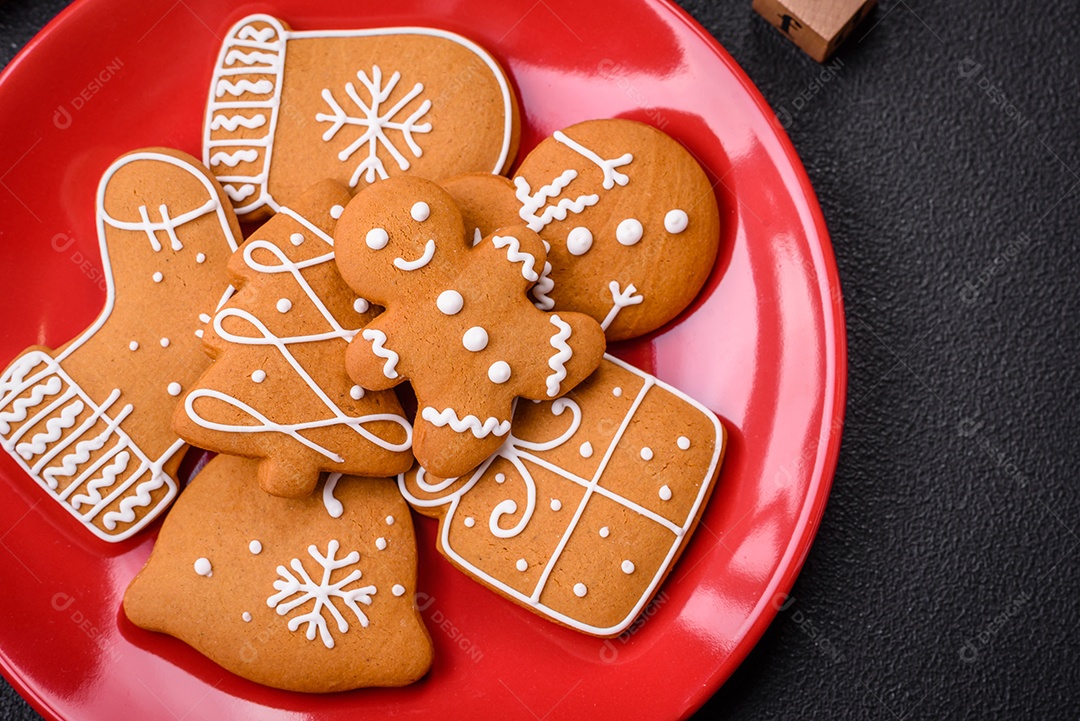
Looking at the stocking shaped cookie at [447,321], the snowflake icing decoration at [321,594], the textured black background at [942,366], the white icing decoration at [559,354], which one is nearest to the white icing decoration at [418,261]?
the stocking shaped cookie at [447,321]

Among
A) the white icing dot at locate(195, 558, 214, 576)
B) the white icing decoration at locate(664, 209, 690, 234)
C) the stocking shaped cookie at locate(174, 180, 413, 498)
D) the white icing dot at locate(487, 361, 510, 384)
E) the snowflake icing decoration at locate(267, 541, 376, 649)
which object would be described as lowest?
the white icing dot at locate(195, 558, 214, 576)

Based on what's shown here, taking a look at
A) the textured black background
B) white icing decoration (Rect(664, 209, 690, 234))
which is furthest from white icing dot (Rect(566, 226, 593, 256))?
the textured black background

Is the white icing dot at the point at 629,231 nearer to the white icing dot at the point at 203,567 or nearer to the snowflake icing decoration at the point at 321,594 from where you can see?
the snowflake icing decoration at the point at 321,594

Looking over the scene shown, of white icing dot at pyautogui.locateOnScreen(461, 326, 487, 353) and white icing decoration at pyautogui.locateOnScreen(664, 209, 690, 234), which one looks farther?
white icing decoration at pyautogui.locateOnScreen(664, 209, 690, 234)

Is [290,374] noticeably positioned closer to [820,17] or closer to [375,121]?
[375,121]

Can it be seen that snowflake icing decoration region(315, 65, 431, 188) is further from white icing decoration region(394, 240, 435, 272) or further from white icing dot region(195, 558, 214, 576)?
white icing dot region(195, 558, 214, 576)

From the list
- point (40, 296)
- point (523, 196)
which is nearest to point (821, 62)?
point (523, 196)

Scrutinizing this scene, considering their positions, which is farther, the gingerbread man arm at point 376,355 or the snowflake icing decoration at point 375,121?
the snowflake icing decoration at point 375,121
